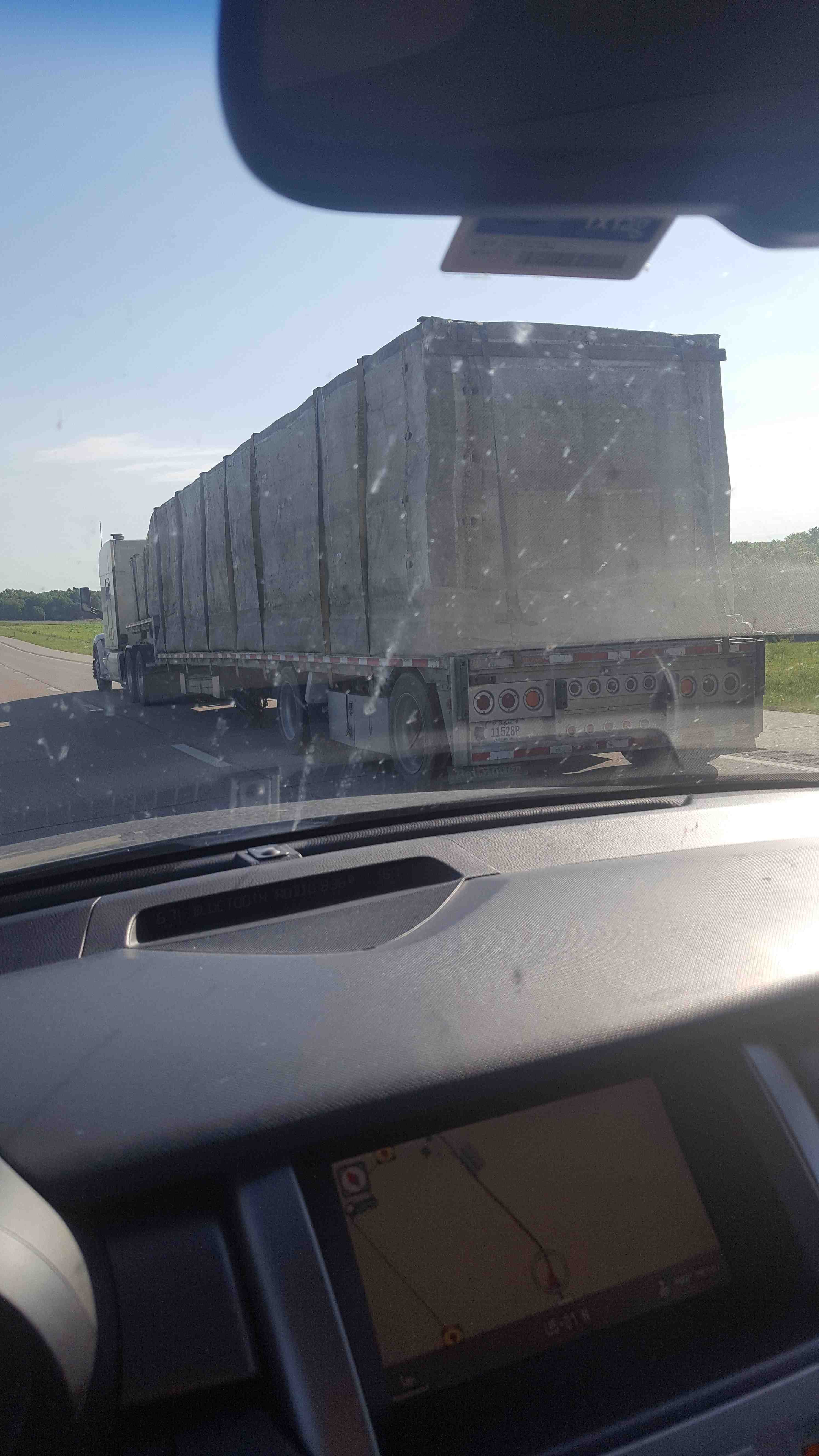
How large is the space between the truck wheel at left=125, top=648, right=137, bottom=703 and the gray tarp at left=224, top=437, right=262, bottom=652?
305 inches

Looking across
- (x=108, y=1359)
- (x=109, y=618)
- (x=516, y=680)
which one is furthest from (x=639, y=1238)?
(x=109, y=618)

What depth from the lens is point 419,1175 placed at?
1.91 metres

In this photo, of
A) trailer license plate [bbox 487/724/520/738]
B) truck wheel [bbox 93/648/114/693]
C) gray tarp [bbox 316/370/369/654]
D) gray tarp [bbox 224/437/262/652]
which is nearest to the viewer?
trailer license plate [bbox 487/724/520/738]

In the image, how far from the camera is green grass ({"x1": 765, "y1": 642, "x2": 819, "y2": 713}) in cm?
1226

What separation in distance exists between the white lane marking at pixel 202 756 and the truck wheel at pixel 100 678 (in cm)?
1336

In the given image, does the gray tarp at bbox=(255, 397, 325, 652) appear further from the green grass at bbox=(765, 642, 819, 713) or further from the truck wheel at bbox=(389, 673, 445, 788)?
the green grass at bbox=(765, 642, 819, 713)

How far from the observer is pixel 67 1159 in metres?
1.68

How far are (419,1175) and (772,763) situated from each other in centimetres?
578

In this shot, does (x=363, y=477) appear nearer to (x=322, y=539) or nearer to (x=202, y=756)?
(x=322, y=539)

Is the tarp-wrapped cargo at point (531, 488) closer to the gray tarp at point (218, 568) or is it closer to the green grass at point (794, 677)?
the green grass at point (794, 677)

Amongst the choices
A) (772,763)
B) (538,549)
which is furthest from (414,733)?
(772,763)

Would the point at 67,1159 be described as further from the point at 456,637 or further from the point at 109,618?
the point at 109,618

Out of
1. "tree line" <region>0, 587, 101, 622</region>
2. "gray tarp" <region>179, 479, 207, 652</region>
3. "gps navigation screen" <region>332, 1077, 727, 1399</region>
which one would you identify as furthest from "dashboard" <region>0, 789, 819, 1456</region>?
"tree line" <region>0, 587, 101, 622</region>

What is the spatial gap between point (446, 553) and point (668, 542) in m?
2.06
